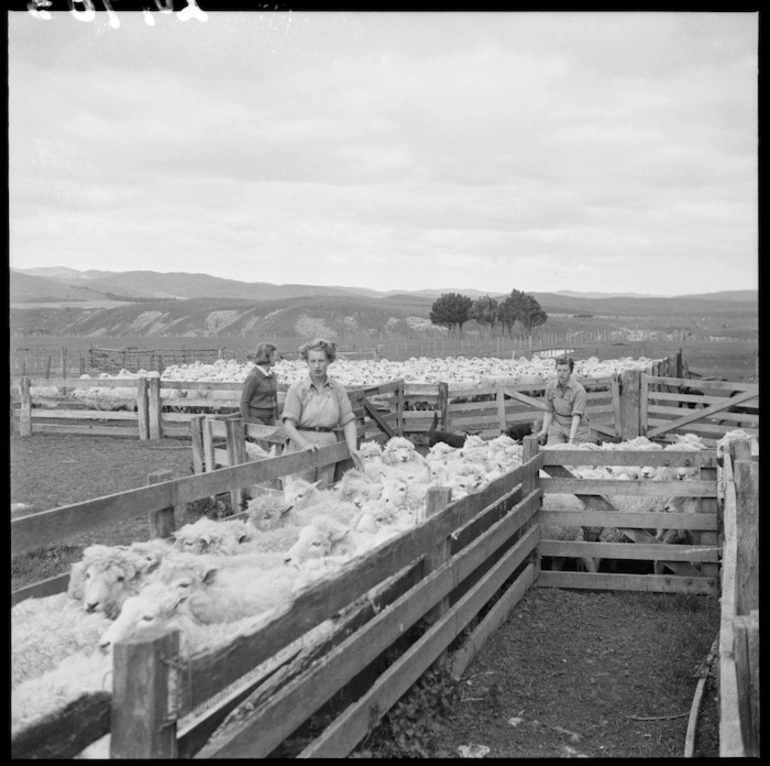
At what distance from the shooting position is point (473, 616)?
509cm

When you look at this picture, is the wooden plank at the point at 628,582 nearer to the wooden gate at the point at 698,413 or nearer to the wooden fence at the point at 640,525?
the wooden fence at the point at 640,525

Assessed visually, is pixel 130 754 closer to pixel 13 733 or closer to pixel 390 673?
pixel 13 733

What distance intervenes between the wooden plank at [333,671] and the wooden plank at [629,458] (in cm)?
249

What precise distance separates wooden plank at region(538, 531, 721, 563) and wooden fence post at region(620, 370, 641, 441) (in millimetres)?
9249

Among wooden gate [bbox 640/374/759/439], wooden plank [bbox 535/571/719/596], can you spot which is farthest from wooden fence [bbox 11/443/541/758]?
wooden gate [bbox 640/374/759/439]

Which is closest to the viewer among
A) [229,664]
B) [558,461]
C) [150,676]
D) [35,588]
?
[150,676]

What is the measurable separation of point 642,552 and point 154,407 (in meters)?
12.3

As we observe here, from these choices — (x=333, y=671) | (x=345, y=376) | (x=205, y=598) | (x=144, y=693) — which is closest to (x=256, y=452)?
(x=205, y=598)

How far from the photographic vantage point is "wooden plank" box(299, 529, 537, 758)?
124 inches

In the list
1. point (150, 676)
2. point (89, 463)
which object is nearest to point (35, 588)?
point (150, 676)

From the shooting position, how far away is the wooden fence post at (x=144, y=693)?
7.20ft

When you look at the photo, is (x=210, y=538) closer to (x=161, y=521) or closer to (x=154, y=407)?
(x=161, y=521)

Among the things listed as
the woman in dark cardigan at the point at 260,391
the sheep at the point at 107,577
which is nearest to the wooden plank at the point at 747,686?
the sheep at the point at 107,577

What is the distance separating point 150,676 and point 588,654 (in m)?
4.06
